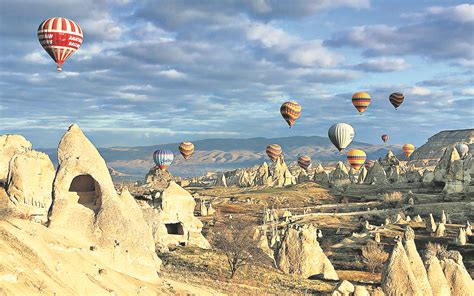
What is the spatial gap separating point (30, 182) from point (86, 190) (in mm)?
21081

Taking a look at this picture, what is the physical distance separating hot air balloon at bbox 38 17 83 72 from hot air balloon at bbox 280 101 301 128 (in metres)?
65.1

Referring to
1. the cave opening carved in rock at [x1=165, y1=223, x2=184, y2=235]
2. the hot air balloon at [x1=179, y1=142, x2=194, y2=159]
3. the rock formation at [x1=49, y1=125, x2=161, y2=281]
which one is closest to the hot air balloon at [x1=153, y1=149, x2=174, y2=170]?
the hot air balloon at [x1=179, y1=142, x2=194, y2=159]

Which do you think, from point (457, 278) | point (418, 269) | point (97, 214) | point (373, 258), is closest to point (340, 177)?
point (373, 258)

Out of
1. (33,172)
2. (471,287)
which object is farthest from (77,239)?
(33,172)

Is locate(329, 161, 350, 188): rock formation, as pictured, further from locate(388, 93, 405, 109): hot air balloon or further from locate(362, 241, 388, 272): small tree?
locate(362, 241, 388, 272): small tree

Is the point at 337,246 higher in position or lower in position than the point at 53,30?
lower

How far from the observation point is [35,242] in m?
17.1

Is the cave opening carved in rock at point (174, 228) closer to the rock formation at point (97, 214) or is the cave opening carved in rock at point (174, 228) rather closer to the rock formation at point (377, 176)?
the rock formation at point (97, 214)

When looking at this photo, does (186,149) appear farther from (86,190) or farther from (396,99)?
(86,190)

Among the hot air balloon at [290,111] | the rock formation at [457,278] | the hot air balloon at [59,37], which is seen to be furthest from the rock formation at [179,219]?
the hot air balloon at [290,111]

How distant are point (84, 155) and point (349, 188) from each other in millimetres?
124405

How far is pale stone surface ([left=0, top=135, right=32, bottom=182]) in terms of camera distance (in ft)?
166

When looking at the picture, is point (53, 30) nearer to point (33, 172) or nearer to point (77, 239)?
point (33, 172)

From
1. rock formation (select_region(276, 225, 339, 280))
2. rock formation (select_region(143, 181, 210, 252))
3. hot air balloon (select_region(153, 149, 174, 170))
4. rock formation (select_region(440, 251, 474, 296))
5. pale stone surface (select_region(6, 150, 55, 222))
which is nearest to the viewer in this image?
rock formation (select_region(440, 251, 474, 296))
